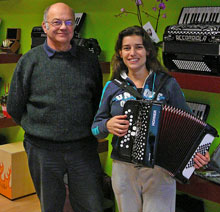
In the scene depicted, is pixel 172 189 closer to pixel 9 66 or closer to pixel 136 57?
pixel 136 57

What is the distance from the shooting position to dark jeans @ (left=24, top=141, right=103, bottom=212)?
8.82 feet

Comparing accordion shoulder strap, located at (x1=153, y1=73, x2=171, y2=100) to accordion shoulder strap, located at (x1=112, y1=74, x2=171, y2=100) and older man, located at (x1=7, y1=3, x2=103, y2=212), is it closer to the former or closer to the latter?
accordion shoulder strap, located at (x1=112, y1=74, x2=171, y2=100)

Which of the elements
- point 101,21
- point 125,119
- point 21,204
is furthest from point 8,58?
point 125,119

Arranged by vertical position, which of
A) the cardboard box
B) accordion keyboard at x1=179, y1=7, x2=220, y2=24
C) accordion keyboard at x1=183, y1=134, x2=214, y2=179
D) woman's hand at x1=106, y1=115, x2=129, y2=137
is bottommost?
the cardboard box

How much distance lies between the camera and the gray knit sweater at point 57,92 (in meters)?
2.61

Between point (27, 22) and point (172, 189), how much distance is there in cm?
286

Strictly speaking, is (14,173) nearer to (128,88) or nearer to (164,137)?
(128,88)

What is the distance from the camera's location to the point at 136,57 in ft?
7.54

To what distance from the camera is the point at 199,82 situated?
2539mm

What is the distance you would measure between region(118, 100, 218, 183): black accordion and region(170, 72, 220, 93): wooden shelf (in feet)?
1.21

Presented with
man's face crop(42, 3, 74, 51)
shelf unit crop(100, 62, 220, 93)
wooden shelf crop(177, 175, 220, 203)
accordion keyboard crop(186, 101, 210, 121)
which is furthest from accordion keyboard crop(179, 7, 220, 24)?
wooden shelf crop(177, 175, 220, 203)

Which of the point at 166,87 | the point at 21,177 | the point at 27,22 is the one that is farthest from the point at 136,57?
the point at 27,22

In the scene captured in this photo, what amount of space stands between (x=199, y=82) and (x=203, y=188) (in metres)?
0.65

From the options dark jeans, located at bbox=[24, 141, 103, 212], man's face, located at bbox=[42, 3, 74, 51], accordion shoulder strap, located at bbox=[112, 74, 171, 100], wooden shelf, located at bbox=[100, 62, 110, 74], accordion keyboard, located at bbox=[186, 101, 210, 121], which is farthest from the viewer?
wooden shelf, located at bbox=[100, 62, 110, 74]
